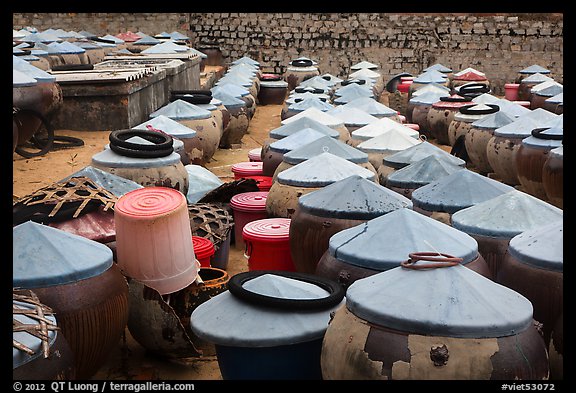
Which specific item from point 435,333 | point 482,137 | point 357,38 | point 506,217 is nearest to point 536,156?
point 482,137

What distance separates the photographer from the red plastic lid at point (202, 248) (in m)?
6.49

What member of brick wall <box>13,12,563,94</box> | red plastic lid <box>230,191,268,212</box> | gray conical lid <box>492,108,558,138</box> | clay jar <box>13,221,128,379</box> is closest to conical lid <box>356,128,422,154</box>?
red plastic lid <box>230,191,268,212</box>

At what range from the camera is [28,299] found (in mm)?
3873

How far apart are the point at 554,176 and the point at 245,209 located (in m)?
3.56

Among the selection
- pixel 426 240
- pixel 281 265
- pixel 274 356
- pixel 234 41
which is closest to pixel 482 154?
pixel 281 265

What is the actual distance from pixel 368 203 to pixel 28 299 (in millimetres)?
2814

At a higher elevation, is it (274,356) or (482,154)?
(274,356)

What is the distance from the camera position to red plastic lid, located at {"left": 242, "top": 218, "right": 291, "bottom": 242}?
22.4 ft

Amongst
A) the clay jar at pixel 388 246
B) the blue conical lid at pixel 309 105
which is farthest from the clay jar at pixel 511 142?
the clay jar at pixel 388 246

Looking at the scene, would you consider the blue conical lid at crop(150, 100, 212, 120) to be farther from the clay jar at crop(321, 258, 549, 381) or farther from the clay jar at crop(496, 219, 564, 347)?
the clay jar at crop(321, 258, 549, 381)

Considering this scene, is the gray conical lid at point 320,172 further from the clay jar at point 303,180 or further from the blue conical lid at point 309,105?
the blue conical lid at point 309,105

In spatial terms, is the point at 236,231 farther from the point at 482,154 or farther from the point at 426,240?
the point at 482,154

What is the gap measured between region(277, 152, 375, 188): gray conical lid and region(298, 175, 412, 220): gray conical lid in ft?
3.11

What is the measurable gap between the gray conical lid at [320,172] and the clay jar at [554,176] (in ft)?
8.66
